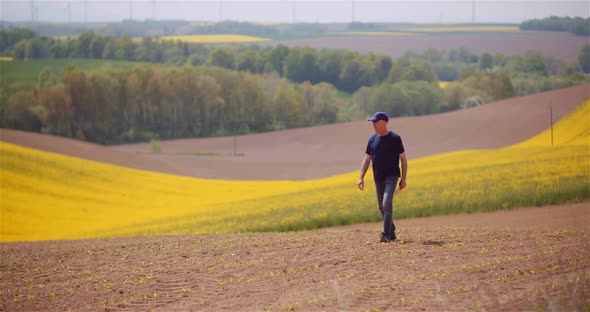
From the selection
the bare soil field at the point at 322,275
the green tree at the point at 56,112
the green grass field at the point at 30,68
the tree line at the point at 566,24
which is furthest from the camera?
the green grass field at the point at 30,68

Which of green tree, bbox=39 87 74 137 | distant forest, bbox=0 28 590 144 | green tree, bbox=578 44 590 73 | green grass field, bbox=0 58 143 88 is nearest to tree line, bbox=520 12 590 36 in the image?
green tree, bbox=578 44 590 73

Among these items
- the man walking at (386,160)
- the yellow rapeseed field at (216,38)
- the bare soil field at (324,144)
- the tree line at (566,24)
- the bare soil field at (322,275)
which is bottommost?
the bare soil field at (324,144)

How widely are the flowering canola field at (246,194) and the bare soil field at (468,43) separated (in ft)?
15.1

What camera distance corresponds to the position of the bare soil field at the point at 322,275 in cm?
840

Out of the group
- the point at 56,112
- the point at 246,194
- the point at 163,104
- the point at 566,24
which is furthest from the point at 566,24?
the point at 56,112

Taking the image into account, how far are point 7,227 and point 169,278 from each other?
20.6 metres

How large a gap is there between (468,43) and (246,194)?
50.7 meters

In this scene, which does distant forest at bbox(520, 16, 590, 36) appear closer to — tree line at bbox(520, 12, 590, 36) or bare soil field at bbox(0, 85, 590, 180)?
tree line at bbox(520, 12, 590, 36)

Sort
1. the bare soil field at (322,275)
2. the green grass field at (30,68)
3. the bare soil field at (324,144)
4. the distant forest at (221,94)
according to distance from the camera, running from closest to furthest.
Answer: the bare soil field at (322,275), the bare soil field at (324,144), the distant forest at (221,94), the green grass field at (30,68)

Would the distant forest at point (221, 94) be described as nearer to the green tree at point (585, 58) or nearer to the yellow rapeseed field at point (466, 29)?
the yellow rapeseed field at point (466, 29)

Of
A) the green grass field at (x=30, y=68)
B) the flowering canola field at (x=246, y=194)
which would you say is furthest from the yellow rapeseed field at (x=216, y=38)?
the flowering canola field at (x=246, y=194)

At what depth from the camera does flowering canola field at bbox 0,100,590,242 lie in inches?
888

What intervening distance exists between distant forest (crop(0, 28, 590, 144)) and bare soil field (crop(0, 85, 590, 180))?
5.49 metres

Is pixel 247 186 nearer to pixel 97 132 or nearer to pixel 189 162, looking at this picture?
pixel 189 162
